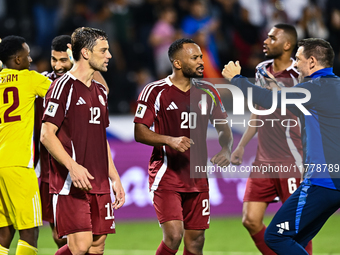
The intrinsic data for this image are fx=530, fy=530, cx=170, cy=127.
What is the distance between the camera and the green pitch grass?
24.2 ft

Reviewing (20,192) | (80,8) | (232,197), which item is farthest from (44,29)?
(20,192)

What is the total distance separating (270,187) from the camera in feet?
21.4

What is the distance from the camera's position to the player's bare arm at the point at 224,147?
529 centimetres

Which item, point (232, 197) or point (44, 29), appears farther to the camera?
point (44, 29)

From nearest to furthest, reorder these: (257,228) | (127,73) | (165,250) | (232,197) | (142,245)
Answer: (165,250) < (257,228) < (142,245) < (232,197) < (127,73)

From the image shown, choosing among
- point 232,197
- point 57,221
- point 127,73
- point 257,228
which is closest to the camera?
point 57,221

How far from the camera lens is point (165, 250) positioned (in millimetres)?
5238

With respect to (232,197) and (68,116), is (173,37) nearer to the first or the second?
(232,197)

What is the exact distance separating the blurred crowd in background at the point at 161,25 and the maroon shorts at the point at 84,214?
6.95 meters

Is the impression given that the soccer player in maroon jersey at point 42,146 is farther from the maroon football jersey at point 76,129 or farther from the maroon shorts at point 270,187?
the maroon shorts at point 270,187

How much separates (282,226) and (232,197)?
495cm

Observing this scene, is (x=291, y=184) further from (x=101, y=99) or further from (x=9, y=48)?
(x=9, y=48)

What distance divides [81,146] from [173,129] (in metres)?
1.05

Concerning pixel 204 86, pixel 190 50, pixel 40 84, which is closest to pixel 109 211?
pixel 40 84
